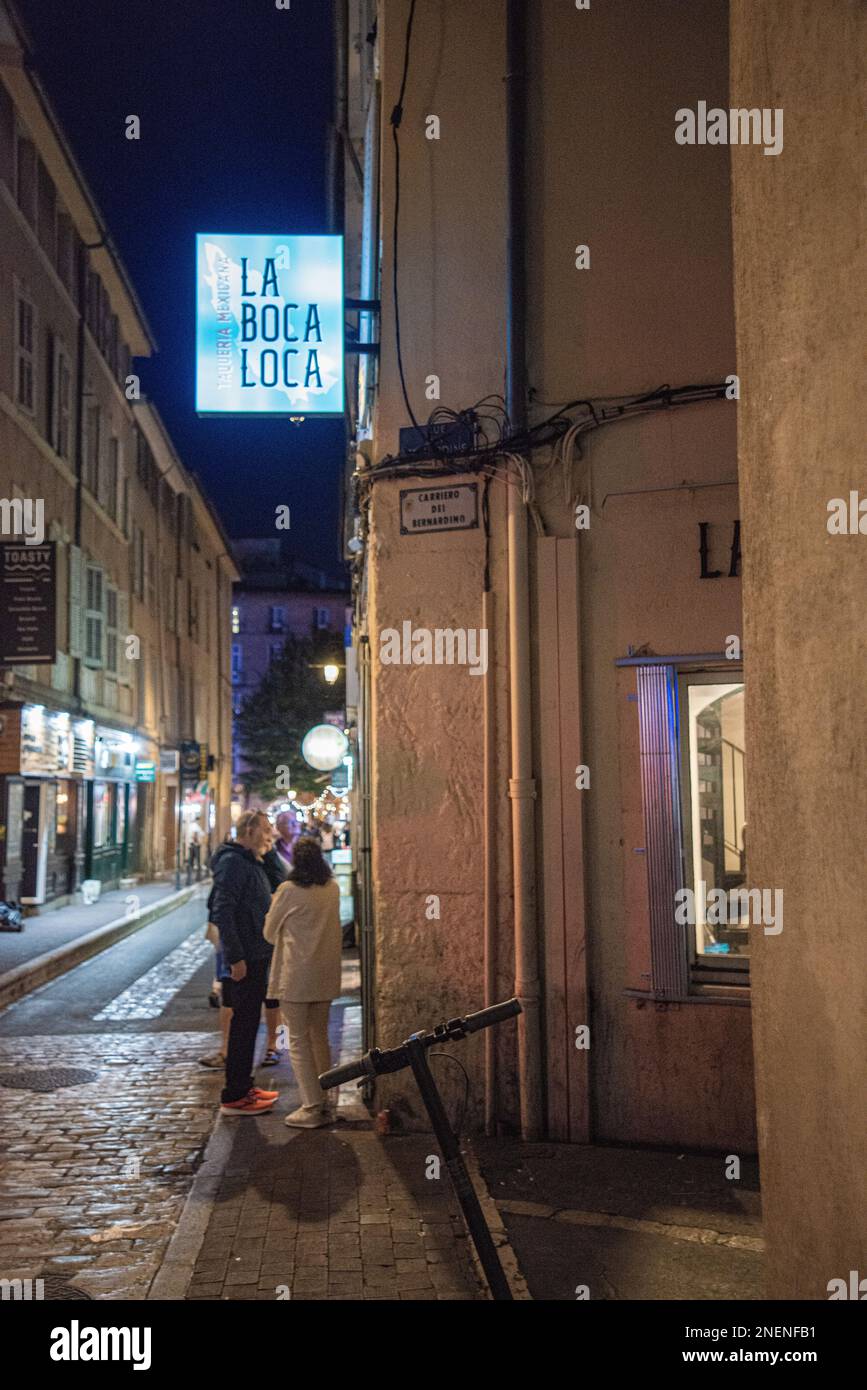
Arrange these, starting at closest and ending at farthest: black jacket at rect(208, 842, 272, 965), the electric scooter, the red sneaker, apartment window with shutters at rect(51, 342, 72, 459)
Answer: the electric scooter < the red sneaker < black jacket at rect(208, 842, 272, 965) < apartment window with shutters at rect(51, 342, 72, 459)

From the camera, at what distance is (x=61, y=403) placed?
2306 cm

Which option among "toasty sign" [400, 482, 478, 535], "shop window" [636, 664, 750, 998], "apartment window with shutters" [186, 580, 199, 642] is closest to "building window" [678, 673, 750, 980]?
"shop window" [636, 664, 750, 998]

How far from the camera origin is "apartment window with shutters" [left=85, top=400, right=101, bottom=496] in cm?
2536

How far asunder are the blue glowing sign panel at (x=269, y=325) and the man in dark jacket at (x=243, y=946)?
11.1 feet

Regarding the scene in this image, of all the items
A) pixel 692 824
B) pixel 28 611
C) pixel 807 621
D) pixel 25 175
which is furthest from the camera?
pixel 25 175

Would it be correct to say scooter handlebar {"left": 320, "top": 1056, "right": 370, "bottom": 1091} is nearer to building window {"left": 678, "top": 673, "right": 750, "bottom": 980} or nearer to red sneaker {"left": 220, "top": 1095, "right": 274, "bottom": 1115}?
building window {"left": 678, "top": 673, "right": 750, "bottom": 980}

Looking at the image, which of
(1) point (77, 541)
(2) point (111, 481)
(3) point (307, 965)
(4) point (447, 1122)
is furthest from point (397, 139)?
(2) point (111, 481)

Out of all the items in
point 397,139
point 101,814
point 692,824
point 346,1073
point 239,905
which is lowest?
point 346,1073

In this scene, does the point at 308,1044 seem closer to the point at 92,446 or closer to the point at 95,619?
the point at 95,619

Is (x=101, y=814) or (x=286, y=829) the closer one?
(x=286, y=829)

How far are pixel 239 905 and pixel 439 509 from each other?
10.1 ft
